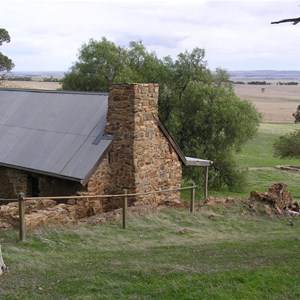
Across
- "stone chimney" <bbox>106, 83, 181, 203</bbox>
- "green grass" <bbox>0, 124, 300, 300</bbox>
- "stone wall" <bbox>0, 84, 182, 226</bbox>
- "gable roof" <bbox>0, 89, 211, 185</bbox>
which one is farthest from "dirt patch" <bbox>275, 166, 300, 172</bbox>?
"green grass" <bbox>0, 124, 300, 300</bbox>

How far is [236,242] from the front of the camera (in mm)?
12828

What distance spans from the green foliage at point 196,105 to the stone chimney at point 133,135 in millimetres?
10366

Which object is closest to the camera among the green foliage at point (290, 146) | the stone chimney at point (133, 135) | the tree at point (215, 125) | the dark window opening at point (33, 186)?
the stone chimney at point (133, 135)

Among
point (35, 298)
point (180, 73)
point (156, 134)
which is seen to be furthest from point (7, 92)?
point (35, 298)

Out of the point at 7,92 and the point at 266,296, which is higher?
the point at 7,92

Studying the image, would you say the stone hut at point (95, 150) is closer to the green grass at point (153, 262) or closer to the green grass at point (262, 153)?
the green grass at point (153, 262)

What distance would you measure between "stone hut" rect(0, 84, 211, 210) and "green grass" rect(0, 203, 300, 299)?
8.96 feet

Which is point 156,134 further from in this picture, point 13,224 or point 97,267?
point 97,267

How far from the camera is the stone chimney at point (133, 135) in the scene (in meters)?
17.3

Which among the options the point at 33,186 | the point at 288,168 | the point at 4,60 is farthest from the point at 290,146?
the point at 4,60

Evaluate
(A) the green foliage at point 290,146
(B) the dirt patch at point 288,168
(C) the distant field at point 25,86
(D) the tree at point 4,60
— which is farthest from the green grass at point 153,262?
(D) the tree at point 4,60

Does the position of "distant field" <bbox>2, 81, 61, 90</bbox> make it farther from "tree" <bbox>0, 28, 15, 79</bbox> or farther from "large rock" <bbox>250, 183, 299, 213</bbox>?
"large rock" <bbox>250, 183, 299, 213</bbox>

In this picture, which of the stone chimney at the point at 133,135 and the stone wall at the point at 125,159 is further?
the stone chimney at the point at 133,135

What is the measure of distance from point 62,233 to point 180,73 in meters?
18.5
